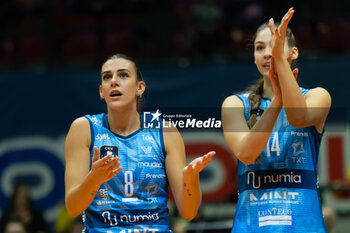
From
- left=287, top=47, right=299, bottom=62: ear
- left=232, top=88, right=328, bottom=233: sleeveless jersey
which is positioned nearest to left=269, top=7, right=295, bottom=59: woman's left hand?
left=287, top=47, right=299, bottom=62: ear

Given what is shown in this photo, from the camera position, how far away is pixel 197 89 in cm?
838

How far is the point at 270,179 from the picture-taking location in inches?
121

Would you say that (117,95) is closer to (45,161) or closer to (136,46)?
(45,161)

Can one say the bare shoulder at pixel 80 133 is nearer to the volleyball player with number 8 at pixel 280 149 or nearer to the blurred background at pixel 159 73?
the volleyball player with number 8 at pixel 280 149

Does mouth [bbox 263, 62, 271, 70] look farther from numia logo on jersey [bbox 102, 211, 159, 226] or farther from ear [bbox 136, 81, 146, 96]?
numia logo on jersey [bbox 102, 211, 159, 226]

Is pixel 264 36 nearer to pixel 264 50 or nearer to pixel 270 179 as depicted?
pixel 264 50

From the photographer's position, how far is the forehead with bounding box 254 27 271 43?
3246 millimetres

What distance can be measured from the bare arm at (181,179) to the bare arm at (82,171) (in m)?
0.44

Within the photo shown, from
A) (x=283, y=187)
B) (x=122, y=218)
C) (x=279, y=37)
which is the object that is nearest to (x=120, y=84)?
(x=122, y=218)

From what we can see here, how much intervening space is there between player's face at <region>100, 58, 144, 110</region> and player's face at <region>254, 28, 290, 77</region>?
72cm

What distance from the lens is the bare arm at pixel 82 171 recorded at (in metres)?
2.90

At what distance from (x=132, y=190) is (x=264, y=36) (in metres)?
1.11

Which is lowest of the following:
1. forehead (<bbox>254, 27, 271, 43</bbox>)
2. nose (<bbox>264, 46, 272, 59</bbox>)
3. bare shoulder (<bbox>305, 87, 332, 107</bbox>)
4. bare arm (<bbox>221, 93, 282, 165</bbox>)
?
bare arm (<bbox>221, 93, 282, 165</bbox>)

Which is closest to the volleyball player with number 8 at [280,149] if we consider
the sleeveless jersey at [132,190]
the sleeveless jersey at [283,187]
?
the sleeveless jersey at [283,187]
